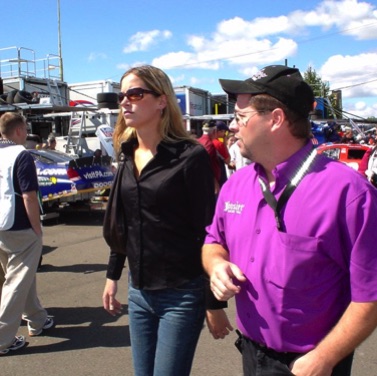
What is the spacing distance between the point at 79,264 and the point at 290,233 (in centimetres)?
630

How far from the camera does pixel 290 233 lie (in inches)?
65.2

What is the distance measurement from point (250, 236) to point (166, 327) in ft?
2.58

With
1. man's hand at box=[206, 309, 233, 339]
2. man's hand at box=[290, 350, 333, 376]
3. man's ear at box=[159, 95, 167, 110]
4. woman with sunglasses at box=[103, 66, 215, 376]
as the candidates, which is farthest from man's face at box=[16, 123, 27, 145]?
man's hand at box=[290, 350, 333, 376]

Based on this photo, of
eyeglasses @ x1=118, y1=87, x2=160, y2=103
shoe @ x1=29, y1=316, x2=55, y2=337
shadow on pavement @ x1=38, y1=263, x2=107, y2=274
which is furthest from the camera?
shadow on pavement @ x1=38, y1=263, x2=107, y2=274

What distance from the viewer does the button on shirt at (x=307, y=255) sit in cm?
157

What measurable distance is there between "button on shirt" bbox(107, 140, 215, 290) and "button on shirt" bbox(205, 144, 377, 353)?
1.76ft

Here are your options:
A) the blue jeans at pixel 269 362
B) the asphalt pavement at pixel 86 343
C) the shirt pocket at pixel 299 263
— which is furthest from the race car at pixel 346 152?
the shirt pocket at pixel 299 263

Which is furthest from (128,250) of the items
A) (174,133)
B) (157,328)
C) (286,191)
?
(286,191)

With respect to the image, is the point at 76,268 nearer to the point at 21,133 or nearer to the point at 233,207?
the point at 21,133

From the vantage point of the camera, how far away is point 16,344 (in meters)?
4.45

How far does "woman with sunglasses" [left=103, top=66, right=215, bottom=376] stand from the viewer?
235 cm

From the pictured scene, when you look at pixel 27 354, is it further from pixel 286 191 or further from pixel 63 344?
pixel 286 191

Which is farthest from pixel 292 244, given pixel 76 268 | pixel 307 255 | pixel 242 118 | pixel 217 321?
pixel 76 268

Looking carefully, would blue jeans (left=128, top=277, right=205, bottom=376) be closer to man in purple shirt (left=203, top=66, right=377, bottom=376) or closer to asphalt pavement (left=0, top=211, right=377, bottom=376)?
man in purple shirt (left=203, top=66, right=377, bottom=376)
